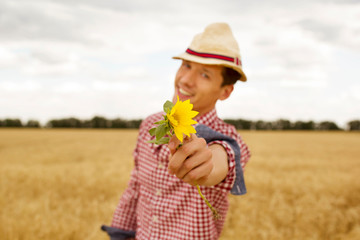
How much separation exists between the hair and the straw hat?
3cm

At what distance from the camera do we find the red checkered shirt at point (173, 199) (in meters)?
1.54

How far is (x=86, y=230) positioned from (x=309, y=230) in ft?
7.59

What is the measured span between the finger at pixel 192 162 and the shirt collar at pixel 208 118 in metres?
0.65

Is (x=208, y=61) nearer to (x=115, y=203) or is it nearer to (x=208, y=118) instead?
(x=208, y=118)

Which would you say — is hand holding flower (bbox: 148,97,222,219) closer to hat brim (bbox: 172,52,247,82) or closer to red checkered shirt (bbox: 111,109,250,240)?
red checkered shirt (bbox: 111,109,250,240)

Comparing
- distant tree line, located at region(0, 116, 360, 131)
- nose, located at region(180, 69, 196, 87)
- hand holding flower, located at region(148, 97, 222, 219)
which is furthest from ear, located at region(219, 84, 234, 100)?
distant tree line, located at region(0, 116, 360, 131)

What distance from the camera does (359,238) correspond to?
10.5ft

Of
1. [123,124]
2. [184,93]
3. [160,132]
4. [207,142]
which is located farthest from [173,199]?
[123,124]

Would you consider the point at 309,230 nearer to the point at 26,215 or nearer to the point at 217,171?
the point at 217,171

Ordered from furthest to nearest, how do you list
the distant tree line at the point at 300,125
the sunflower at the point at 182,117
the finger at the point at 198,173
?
the distant tree line at the point at 300,125
the finger at the point at 198,173
the sunflower at the point at 182,117

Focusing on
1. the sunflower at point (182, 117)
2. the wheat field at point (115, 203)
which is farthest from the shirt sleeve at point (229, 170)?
the wheat field at point (115, 203)

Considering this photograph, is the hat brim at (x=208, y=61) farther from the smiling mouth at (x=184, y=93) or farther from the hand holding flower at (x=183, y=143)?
the hand holding flower at (x=183, y=143)

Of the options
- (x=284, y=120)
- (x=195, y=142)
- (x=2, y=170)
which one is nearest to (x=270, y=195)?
(x=195, y=142)

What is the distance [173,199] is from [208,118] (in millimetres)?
425
